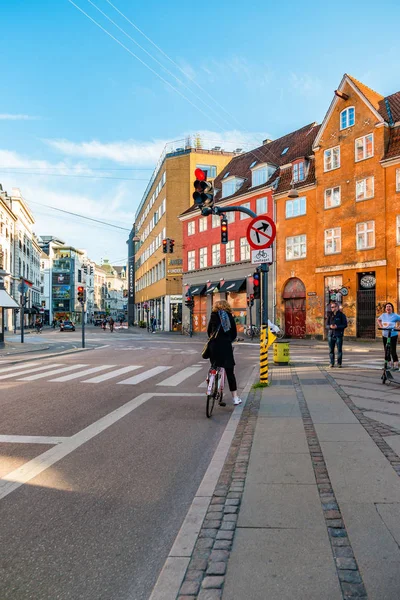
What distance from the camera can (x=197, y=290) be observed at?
4428cm

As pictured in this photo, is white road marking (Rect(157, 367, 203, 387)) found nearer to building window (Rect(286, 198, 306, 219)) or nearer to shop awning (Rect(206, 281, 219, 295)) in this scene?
building window (Rect(286, 198, 306, 219))

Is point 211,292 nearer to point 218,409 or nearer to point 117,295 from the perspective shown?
point 218,409

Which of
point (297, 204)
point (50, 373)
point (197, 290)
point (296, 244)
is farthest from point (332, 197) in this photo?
point (50, 373)

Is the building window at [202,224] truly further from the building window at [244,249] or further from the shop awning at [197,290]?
the building window at [244,249]

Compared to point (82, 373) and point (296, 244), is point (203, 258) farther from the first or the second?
point (82, 373)

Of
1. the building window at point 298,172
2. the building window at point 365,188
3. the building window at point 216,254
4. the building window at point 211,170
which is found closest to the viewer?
the building window at point 365,188

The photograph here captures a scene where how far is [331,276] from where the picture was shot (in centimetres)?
3080

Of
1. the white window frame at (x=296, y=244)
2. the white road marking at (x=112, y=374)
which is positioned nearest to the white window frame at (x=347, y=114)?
the white window frame at (x=296, y=244)

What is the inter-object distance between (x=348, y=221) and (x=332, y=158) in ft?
14.5

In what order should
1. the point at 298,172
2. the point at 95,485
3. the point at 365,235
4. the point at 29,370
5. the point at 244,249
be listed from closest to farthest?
the point at 95,485 < the point at 29,370 < the point at 365,235 < the point at 298,172 < the point at 244,249

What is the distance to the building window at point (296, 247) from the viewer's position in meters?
33.2

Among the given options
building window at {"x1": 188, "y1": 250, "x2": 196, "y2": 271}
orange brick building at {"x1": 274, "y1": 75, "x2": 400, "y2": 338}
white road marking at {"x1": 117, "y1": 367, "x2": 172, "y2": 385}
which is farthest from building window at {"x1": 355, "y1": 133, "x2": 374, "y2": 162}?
white road marking at {"x1": 117, "y1": 367, "x2": 172, "y2": 385}

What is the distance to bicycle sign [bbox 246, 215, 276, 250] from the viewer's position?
972cm

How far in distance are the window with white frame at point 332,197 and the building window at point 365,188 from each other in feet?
5.15
